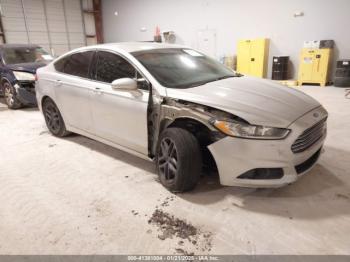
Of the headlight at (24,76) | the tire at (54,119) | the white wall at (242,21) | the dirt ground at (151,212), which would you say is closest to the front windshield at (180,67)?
the dirt ground at (151,212)

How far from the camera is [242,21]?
958cm

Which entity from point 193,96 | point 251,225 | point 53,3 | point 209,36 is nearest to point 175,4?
point 209,36

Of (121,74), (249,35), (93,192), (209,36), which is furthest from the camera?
(209,36)

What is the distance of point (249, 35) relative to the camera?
9.54 m

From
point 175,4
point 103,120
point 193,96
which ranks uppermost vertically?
point 175,4

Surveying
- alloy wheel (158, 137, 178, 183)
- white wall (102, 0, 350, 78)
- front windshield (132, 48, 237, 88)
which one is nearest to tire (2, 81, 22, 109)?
front windshield (132, 48, 237, 88)

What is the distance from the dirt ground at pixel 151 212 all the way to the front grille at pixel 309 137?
48 cm

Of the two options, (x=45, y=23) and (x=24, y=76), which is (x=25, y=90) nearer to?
(x=24, y=76)

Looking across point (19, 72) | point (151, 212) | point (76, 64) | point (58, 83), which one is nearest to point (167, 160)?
point (151, 212)

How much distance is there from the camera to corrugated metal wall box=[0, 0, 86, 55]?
37.9ft

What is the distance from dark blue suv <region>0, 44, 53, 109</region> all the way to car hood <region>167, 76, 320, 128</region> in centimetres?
437

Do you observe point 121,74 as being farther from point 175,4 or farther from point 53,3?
point 53,3

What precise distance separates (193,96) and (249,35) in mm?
8318

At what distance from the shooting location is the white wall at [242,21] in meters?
7.96
